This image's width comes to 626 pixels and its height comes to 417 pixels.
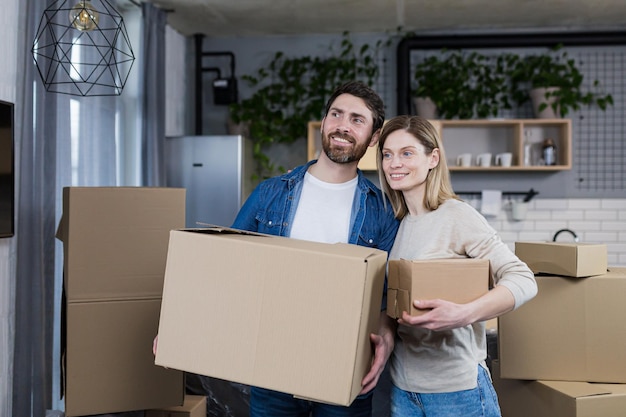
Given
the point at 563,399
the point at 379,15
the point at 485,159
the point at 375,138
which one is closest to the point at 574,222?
the point at 485,159

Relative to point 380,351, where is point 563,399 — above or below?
below

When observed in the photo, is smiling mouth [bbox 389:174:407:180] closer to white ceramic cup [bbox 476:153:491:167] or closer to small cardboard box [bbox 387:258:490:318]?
small cardboard box [bbox 387:258:490:318]

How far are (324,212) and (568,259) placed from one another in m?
0.77

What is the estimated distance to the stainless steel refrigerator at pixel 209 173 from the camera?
4.44 metres

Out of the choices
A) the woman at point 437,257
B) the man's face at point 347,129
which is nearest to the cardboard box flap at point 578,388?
the woman at point 437,257

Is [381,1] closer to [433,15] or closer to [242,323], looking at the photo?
[433,15]

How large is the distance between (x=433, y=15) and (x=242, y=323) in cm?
382

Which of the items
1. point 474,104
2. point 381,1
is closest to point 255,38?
point 381,1

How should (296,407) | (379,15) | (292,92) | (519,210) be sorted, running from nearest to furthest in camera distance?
(296,407) → (379,15) → (519,210) → (292,92)

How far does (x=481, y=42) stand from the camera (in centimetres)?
480

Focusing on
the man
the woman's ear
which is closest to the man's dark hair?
the man

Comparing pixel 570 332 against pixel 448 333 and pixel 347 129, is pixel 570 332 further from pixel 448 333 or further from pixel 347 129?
pixel 347 129

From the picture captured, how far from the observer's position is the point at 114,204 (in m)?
1.92

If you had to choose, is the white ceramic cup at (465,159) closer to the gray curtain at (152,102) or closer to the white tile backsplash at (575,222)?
the white tile backsplash at (575,222)
